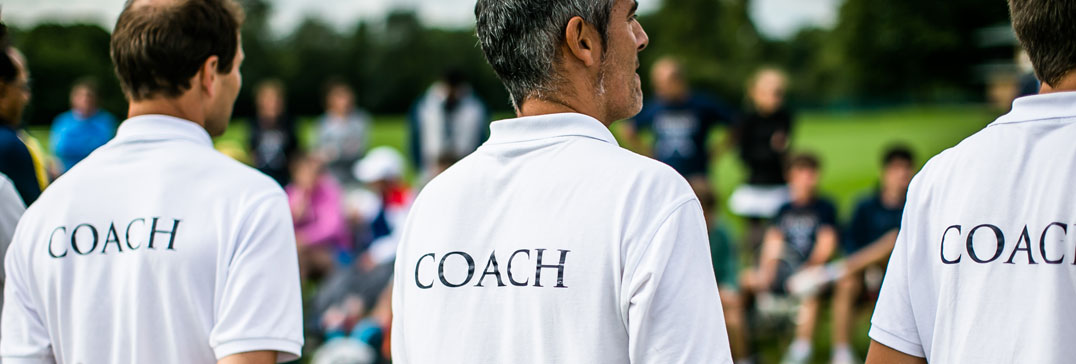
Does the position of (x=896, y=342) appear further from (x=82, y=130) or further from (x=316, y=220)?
(x=82, y=130)

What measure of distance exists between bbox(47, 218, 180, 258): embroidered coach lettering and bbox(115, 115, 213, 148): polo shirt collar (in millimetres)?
213

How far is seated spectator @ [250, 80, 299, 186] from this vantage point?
10.9 metres

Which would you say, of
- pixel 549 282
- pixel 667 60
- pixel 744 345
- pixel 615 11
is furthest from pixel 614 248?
pixel 667 60

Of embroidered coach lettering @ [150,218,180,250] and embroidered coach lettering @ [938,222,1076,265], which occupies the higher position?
embroidered coach lettering @ [938,222,1076,265]

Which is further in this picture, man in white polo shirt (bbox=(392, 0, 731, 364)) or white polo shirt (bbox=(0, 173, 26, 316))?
white polo shirt (bbox=(0, 173, 26, 316))

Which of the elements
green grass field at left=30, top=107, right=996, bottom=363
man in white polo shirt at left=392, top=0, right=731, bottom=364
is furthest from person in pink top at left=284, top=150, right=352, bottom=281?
green grass field at left=30, top=107, right=996, bottom=363

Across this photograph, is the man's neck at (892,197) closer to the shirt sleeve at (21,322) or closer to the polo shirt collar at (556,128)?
the polo shirt collar at (556,128)

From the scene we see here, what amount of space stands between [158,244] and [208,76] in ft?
1.43

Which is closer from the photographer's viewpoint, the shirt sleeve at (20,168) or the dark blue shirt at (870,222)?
the shirt sleeve at (20,168)

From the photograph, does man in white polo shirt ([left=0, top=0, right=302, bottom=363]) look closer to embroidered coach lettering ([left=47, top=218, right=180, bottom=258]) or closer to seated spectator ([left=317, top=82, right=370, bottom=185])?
embroidered coach lettering ([left=47, top=218, right=180, bottom=258])

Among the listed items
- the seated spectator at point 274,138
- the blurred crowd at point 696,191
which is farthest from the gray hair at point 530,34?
the seated spectator at point 274,138

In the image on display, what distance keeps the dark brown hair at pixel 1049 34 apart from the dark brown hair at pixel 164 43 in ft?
5.66

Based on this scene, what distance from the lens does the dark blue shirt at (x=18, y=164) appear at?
8.46ft

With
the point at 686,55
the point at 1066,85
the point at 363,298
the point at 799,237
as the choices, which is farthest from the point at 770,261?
the point at 686,55
